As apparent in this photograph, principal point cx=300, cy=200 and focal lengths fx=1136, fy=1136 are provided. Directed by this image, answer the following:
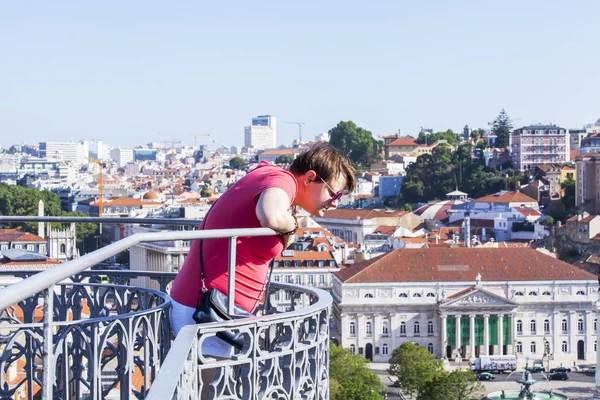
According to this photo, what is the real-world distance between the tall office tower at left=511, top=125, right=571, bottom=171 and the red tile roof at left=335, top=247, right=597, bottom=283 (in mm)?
36556

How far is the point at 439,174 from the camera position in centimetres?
7256

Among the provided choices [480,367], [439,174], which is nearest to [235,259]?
[480,367]

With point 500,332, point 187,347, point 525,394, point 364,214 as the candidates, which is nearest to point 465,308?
point 500,332

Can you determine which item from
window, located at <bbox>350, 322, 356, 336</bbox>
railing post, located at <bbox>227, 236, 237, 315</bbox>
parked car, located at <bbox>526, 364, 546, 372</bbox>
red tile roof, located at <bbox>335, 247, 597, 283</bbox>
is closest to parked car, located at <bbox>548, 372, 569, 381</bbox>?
parked car, located at <bbox>526, 364, 546, 372</bbox>

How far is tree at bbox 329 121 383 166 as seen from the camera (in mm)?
89938

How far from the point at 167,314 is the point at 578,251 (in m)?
51.0

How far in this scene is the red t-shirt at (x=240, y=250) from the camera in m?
3.46

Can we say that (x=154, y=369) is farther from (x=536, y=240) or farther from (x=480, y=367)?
(x=536, y=240)

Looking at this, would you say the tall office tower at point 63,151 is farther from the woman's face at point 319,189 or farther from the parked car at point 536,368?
the woman's face at point 319,189

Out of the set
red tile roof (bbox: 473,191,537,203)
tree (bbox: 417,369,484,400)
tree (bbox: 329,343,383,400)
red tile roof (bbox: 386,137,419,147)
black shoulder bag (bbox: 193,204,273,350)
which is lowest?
tree (bbox: 417,369,484,400)

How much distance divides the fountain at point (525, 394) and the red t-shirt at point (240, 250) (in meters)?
22.1

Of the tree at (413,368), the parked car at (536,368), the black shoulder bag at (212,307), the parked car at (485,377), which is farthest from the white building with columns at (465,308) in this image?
the black shoulder bag at (212,307)

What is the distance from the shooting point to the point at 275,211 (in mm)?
3344

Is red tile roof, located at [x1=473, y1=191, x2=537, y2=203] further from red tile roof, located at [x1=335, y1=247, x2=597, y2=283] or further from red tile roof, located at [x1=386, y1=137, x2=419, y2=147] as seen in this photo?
red tile roof, located at [x1=386, y1=137, x2=419, y2=147]
